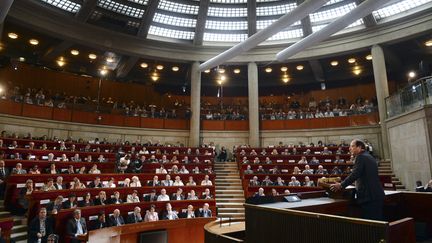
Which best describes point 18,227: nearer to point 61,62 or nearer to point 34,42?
point 34,42

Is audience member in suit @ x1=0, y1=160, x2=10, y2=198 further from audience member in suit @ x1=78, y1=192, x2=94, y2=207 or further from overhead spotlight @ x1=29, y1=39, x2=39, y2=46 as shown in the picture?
overhead spotlight @ x1=29, y1=39, x2=39, y2=46

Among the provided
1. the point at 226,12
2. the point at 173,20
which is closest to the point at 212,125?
the point at 173,20

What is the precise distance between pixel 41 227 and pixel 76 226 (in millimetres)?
740

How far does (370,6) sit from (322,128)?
29.7 ft

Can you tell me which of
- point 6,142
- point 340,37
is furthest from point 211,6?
point 6,142

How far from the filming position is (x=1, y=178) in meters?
8.50

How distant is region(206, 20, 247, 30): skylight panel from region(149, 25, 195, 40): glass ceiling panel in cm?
135

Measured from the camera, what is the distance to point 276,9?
18.3 m

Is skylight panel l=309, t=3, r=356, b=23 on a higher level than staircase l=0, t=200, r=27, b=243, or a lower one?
higher

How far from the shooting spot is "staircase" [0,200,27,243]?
6927 millimetres

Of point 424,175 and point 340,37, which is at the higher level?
point 340,37

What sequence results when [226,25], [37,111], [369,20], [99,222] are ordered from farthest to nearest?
[226,25] < [369,20] < [37,111] < [99,222]

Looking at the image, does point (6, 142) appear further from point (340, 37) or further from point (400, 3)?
point (400, 3)

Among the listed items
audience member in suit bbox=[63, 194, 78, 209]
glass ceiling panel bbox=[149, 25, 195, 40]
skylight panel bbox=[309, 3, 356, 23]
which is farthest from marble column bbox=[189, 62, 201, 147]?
audience member in suit bbox=[63, 194, 78, 209]
